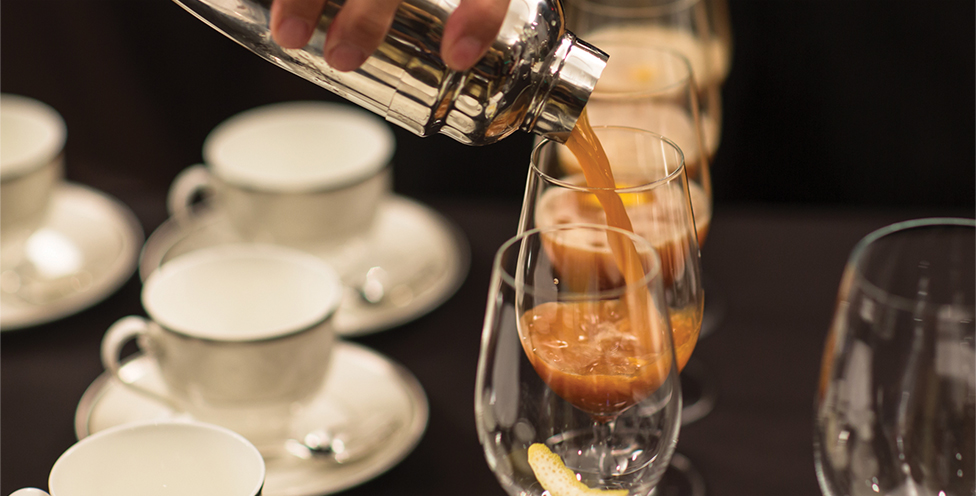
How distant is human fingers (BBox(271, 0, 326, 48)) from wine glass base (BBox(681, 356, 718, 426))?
1.18 feet

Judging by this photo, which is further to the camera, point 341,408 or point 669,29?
point 669,29

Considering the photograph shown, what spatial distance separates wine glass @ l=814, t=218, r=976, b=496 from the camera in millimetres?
407

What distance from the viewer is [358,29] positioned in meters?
0.44

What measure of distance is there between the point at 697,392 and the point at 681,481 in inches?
3.7

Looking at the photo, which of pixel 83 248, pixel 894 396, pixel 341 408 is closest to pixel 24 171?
pixel 83 248

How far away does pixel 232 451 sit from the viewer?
49 cm

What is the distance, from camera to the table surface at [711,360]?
61 cm

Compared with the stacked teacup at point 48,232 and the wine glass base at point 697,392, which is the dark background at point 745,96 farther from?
the wine glass base at point 697,392

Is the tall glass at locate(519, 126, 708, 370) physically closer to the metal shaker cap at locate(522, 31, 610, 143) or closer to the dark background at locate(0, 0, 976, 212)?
the metal shaker cap at locate(522, 31, 610, 143)

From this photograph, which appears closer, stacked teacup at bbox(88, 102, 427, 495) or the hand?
the hand


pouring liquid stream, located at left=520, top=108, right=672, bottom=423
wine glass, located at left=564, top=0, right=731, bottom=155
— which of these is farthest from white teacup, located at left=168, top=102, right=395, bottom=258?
pouring liquid stream, located at left=520, top=108, right=672, bottom=423

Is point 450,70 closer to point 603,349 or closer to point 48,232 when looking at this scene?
point 603,349

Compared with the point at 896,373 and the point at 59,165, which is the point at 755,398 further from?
the point at 59,165

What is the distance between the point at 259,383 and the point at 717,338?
352 mm
